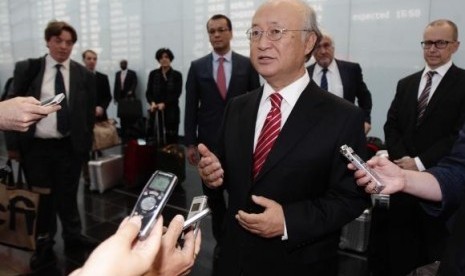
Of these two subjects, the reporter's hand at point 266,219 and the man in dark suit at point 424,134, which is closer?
the reporter's hand at point 266,219

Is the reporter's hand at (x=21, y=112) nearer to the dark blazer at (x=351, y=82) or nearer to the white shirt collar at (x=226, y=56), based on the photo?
the white shirt collar at (x=226, y=56)

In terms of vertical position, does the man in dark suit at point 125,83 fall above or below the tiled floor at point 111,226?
above

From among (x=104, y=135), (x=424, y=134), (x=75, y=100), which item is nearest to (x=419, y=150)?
(x=424, y=134)

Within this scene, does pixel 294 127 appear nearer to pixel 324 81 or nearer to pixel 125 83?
pixel 324 81

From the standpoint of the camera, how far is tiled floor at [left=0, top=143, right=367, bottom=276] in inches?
118

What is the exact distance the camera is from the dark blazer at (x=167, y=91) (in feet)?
20.1

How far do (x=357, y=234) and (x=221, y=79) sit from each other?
1761mm

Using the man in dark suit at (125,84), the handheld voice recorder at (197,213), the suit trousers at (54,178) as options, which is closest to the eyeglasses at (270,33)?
the handheld voice recorder at (197,213)

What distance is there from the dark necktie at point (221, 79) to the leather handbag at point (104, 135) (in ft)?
9.55

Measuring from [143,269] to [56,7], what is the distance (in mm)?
11118

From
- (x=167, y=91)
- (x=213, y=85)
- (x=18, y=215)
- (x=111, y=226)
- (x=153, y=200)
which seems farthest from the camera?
(x=167, y=91)

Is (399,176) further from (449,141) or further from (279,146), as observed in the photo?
(449,141)

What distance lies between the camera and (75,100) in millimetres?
3158

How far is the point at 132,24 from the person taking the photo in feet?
28.3
